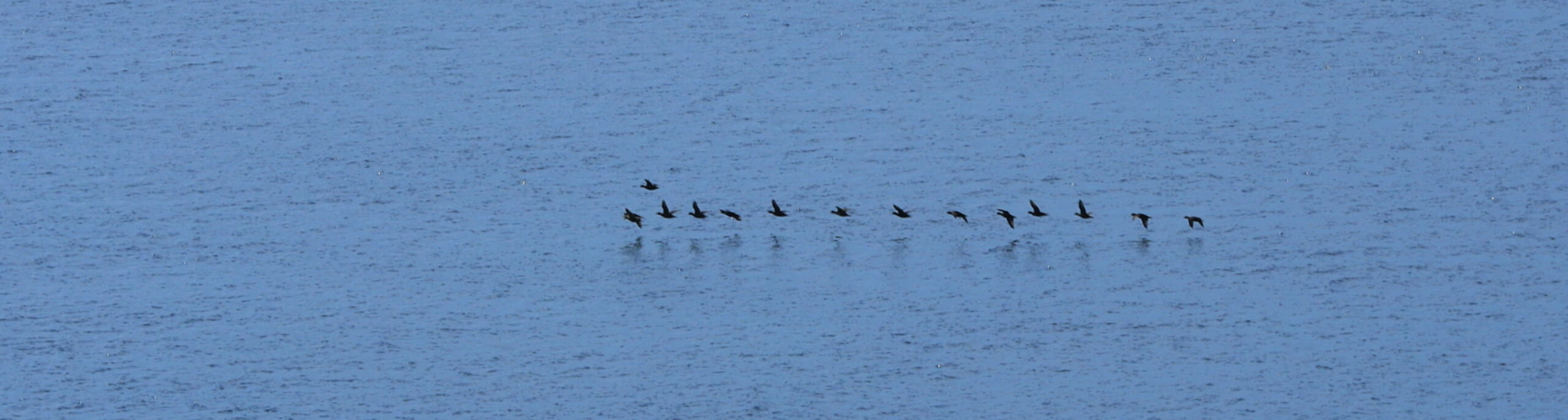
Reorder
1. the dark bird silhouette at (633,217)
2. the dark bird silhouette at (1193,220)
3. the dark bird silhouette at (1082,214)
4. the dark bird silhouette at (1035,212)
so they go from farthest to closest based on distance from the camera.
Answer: the dark bird silhouette at (633,217) → the dark bird silhouette at (1082,214) → the dark bird silhouette at (1035,212) → the dark bird silhouette at (1193,220)

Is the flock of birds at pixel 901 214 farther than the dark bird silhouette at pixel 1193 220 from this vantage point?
Yes

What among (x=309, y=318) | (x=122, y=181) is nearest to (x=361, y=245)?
(x=309, y=318)

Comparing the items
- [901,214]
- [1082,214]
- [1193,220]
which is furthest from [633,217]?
[1193,220]

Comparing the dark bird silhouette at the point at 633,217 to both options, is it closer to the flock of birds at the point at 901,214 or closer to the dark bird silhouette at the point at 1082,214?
the flock of birds at the point at 901,214

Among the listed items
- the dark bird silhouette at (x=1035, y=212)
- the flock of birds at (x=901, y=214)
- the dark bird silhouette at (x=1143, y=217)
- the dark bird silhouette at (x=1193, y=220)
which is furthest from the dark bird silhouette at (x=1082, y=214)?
the dark bird silhouette at (x=1193, y=220)

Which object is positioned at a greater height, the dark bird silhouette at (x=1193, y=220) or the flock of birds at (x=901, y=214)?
the dark bird silhouette at (x=1193, y=220)

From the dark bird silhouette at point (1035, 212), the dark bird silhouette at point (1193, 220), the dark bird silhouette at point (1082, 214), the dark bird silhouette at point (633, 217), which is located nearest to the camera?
Result: the dark bird silhouette at point (1193, 220)

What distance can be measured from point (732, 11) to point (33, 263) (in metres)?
22.5

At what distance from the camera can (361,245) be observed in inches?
1630

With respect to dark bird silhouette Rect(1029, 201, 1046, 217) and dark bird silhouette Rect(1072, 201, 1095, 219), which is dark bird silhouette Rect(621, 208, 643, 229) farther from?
dark bird silhouette Rect(1072, 201, 1095, 219)

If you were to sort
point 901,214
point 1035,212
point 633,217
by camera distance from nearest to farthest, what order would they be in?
point 1035,212 < point 633,217 < point 901,214

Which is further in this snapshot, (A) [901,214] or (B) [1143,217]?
(A) [901,214]

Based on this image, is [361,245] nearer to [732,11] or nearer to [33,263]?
[33,263]

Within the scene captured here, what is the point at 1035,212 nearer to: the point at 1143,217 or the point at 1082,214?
the point at 1082,214
